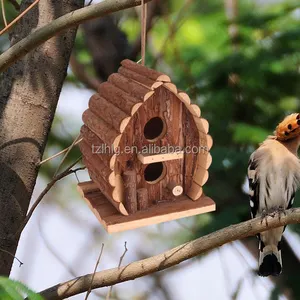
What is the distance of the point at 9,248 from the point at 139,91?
70 cm

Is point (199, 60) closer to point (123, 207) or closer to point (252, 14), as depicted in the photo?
point (252, 14)

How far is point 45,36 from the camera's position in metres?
1.24

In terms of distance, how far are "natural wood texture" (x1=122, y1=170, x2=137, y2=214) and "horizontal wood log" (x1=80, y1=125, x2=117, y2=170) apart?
7 centimetres

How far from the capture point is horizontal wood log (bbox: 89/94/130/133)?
4.27 feet

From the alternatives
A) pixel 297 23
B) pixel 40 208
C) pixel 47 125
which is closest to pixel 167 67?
pixel 297 23

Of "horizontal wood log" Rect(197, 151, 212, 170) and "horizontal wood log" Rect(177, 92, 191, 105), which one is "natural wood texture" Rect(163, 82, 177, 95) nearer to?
"horizontal wood log" Rect(177, 92, 191, 105)

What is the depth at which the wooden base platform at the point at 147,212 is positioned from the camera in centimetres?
137

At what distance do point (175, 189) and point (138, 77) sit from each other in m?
0.35

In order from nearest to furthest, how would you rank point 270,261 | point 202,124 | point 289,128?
point 202,124
point 289,128
point 270,261

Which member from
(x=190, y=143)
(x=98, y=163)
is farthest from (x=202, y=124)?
(x=98, y=163)

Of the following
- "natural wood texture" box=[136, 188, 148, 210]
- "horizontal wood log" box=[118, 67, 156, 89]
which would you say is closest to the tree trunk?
"horizontal wood log" box=[118, 67, 156, 89]

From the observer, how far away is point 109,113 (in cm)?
139

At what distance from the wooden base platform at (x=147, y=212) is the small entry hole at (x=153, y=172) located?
3.6 inches

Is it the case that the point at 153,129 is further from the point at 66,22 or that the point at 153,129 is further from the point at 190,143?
the point at 66,22
